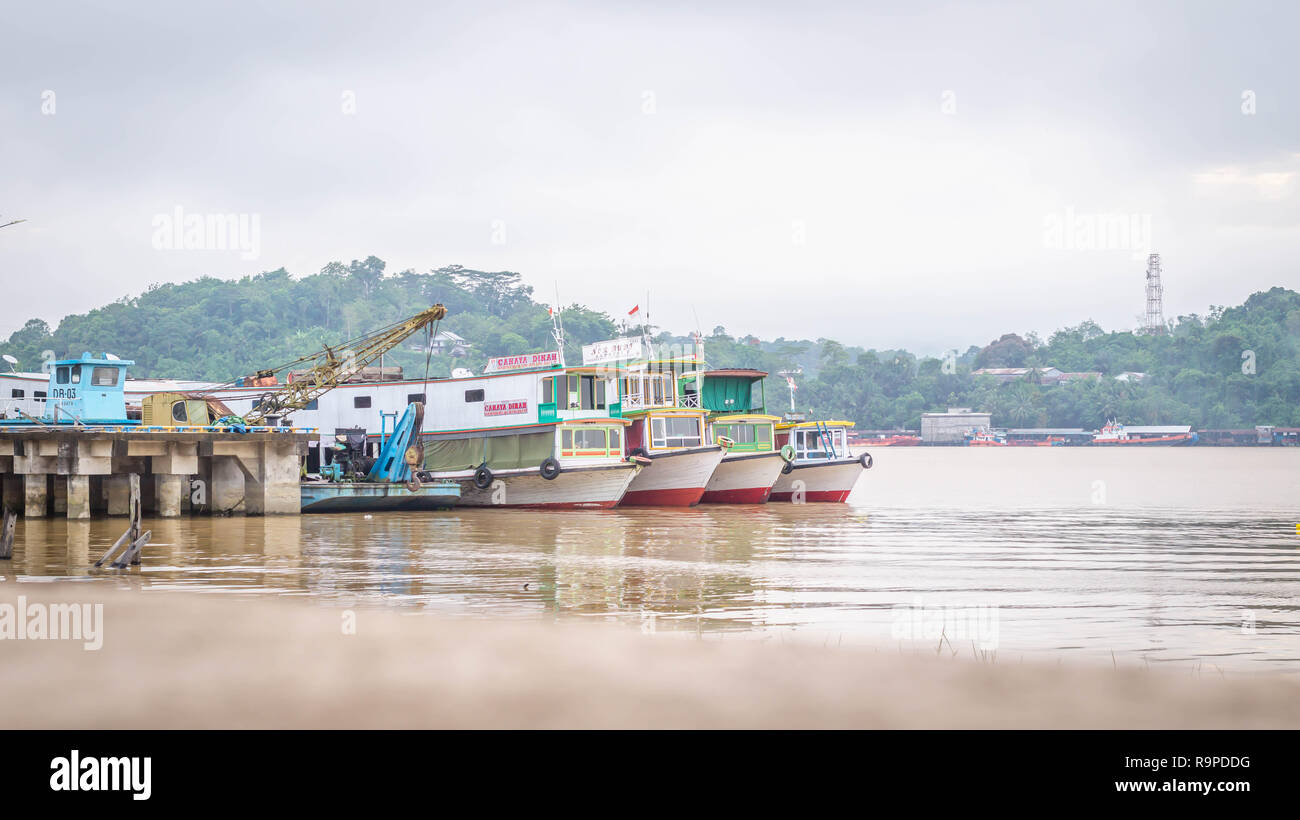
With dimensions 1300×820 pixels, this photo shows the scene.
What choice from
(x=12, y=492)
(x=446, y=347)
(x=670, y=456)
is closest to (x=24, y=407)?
(x=12, y=492)

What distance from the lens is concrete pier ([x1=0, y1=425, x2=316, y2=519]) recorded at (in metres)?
29.8

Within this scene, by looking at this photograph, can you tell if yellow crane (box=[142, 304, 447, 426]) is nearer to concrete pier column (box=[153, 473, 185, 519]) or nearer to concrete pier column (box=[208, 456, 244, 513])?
concrete pier column (box=[208, 456, 244, 513])

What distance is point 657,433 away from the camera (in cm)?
4000

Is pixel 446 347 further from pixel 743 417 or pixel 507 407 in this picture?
pixel 507 407

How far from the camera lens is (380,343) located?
130ft

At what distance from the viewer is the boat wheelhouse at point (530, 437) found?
3800 cm

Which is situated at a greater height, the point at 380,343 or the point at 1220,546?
the point at 380,343

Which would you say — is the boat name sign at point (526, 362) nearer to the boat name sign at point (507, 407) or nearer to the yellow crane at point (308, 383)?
the boat name sign at point (507, 407)

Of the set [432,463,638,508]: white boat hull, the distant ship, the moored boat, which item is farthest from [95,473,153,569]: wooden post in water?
the distant ship

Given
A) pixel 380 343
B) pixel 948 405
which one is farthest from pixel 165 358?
pixel 948 405

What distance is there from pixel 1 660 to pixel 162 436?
19.4 metres

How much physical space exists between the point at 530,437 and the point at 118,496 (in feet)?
41.1

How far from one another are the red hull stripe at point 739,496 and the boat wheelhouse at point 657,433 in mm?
2297

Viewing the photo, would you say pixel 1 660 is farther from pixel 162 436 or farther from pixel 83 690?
pixel 162 436
